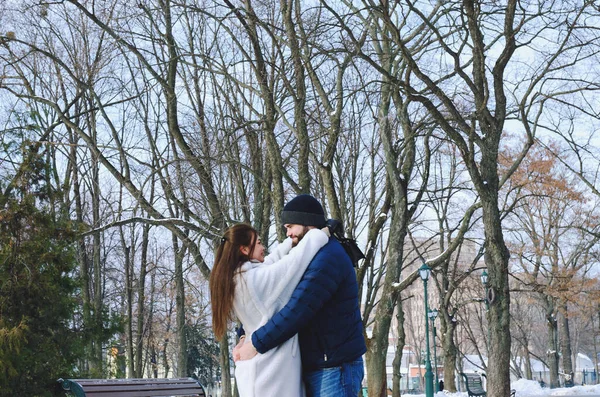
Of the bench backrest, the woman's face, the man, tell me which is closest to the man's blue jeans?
the man

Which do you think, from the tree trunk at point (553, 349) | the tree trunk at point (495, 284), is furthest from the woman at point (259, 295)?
the tree trunk at point (553, 349)

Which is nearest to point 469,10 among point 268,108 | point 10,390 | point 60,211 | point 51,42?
point 268,108

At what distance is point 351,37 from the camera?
1286 cm

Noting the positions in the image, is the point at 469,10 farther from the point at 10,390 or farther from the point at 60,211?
the point at 10,390

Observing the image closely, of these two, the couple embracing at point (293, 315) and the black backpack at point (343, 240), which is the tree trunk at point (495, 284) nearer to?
the black backpack at point (343, 240)

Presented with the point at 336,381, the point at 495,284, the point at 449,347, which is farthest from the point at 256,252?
the point at 449,347

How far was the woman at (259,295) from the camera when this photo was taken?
3.83m

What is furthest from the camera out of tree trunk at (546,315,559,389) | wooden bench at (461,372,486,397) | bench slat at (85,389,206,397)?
tree trunk at (546,315,559,389)

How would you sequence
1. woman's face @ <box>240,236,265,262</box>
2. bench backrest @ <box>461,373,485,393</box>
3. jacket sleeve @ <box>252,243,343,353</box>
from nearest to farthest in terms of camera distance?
jacket sleeve @ <box>252,243,343,353</box>
woman's face @ <box>240,236,265,262</box>
bench backrest @ <box>461,373,485,393</box>

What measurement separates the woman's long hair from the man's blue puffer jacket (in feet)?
0.71

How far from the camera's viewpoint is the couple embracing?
3.81 metres

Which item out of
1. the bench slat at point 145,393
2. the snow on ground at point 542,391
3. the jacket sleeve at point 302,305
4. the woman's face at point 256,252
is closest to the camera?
the jacket sleeve at point 302,305

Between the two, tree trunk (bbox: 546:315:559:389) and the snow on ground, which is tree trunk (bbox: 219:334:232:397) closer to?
the snow on ground

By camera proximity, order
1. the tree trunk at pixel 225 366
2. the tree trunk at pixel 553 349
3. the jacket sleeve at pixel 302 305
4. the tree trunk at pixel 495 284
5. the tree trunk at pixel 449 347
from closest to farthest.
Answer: the jacket sleeve at pixel 302 305
the tree trunk at pixel 495 284
the tree trunk at pixel 225 366
the tree trunk at pixel 449 347
the tree trunk at pixel 553 349
